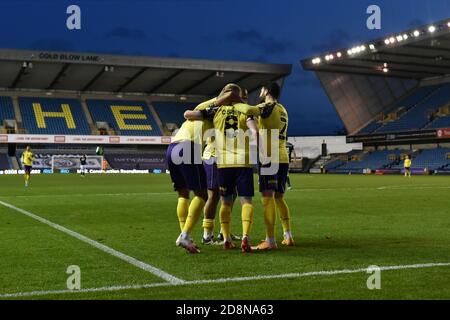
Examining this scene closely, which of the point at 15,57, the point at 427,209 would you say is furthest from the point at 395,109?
the point at 427,209

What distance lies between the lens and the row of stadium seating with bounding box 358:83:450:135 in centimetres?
5309

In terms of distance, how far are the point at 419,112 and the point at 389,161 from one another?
20.2 ft

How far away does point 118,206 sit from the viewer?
556 inches

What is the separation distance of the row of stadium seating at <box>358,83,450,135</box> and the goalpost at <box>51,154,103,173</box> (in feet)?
95.4

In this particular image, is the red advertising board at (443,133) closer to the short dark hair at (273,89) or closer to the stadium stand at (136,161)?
the stadium stand at (136,161)

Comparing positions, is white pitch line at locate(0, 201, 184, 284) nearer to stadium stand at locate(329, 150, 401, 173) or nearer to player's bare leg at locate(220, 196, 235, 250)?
player's bare leg at locate(220, 196, 235, 250)

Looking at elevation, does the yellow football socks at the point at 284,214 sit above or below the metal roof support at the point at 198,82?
below

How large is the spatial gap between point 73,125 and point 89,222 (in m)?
51.1

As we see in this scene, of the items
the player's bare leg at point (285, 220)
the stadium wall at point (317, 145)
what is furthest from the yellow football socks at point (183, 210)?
the stadium wall at point (317, 145)

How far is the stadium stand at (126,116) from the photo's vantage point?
6134 cm

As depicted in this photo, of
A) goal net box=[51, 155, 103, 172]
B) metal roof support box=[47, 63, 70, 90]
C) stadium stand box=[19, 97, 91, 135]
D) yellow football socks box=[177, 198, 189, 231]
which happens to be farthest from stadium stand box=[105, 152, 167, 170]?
yellow football socks box=[177, 198, 189, 231]

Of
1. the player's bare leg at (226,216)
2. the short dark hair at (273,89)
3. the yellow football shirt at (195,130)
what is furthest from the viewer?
the short dark hair at (273,89)

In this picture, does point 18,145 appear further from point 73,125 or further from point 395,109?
point 395,109

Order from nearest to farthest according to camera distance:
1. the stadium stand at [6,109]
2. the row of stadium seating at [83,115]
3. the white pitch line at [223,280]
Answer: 1. the white pitch line at [223,280]
2. the stadium stand at [6,109]
3. the row of stadium seating at [83,115]
